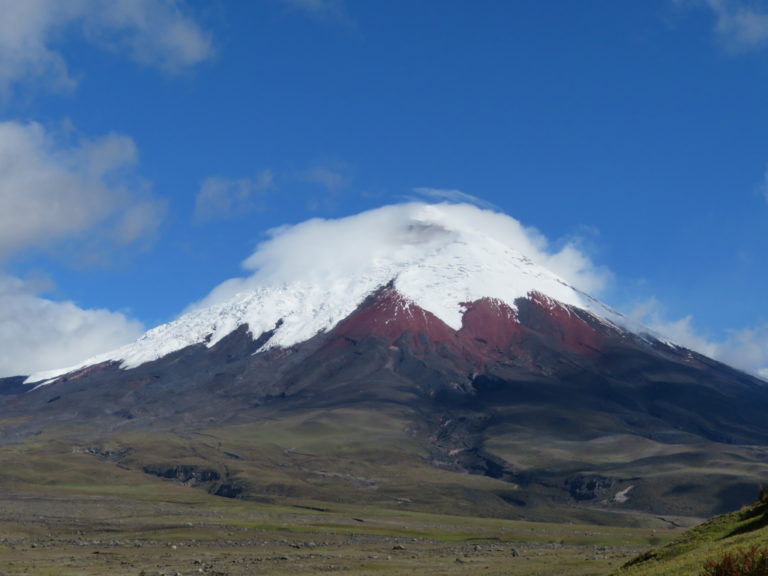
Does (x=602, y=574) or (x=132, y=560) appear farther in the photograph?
(x=132, y=560)

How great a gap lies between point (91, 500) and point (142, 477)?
4408 centimetres

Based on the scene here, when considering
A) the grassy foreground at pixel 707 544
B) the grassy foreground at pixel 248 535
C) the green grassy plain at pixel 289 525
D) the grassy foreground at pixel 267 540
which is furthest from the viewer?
the green grassy plain at pixel 289 525

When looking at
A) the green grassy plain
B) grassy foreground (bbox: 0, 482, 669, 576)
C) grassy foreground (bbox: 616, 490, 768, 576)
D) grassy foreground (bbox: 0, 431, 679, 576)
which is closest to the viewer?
grassy foreground (bbox: 616, 490, 768, 576)

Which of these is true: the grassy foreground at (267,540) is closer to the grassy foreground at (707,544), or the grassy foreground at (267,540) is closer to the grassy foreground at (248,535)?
the grassy foreground at (248,535)

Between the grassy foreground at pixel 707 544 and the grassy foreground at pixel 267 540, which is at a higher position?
the grassy foreground at pixel 707 544

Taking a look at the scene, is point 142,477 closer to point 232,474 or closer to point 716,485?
point 232,474

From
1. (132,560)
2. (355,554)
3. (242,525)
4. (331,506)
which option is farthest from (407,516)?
(132,560)

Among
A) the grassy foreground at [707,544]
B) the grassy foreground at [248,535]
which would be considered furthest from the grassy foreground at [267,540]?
the grassy foreground at [707,544]

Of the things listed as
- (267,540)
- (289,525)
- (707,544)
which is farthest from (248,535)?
(707,544)

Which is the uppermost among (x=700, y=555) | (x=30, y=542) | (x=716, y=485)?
(x=716, y=485)

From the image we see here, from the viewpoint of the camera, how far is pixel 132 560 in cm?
7156

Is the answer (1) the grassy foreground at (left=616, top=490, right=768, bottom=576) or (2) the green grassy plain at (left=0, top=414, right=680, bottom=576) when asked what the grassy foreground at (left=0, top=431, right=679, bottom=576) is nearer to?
(2) the green grassy plain at (left=0, top=414, right=680, bottom=576)

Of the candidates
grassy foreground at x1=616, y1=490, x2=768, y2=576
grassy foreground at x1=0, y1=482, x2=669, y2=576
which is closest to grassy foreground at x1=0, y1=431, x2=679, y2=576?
grassy foreground at x1=0, y1=482, x2=669, y2=576

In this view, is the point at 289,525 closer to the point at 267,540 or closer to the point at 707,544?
the point at 267,540
